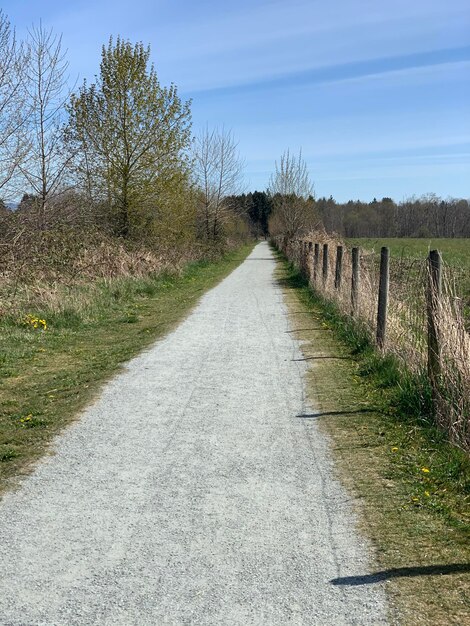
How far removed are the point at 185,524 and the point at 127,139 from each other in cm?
2195

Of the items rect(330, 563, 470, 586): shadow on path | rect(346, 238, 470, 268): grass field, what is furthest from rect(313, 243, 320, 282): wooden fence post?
rect(330, 563, 470, 586): shadow on path

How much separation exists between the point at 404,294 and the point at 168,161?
1750 centimetres

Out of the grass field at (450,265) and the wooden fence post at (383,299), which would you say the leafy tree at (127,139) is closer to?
the grass field at (450,265)

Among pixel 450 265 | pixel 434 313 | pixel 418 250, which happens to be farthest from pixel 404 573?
pixel 418 250

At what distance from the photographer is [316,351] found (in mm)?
10547

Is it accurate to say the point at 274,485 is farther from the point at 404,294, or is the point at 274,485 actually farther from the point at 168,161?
the point at 168,161

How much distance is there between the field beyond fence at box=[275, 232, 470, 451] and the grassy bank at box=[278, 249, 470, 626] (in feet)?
0.66

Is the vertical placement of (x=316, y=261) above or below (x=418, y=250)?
below

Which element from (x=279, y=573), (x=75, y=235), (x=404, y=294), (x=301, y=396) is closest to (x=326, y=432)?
(x=301, y=396)

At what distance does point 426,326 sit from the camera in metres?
7.44

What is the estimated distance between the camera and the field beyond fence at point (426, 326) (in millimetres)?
5914

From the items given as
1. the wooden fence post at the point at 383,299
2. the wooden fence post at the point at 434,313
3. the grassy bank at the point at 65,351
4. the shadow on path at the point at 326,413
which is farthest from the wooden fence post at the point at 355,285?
the shadow on path at the point at 326,413

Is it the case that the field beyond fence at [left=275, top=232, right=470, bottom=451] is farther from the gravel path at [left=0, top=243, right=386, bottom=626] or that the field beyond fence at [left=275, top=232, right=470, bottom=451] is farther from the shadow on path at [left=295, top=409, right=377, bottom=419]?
the gravel path at [left=0, top=243, right=386, bottom=626]

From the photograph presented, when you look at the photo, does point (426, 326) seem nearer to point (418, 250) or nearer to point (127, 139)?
point (127, 139)
